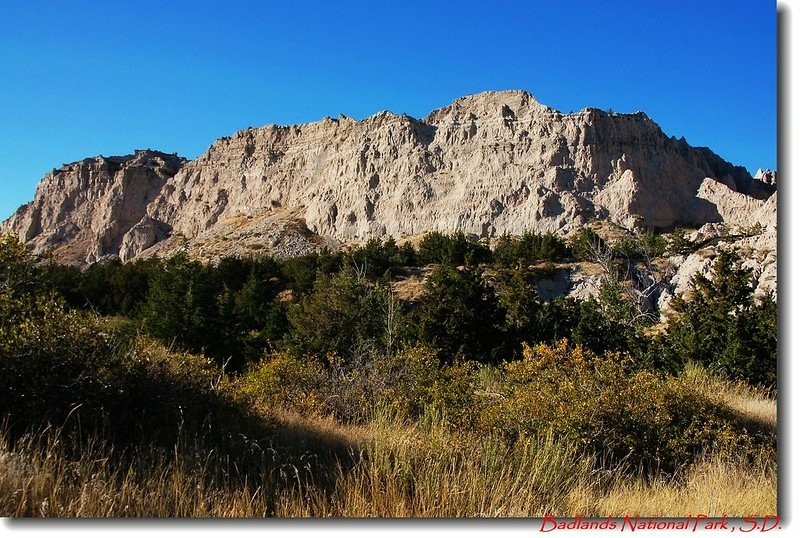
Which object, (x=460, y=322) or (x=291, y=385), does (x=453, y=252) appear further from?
(x=291, y=385)

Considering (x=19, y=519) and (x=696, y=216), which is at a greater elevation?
(x=696, y=216)

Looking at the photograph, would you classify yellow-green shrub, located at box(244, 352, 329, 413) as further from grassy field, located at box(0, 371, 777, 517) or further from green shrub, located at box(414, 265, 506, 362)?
green shrub, located at box(414, 265, 506, 362)

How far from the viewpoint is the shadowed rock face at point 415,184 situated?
48844mm

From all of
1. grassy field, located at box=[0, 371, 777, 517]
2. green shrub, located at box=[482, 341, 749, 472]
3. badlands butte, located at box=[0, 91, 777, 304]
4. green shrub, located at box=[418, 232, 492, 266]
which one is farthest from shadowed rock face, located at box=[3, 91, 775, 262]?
grassy field, located at box=[0, 371, 777, 517]

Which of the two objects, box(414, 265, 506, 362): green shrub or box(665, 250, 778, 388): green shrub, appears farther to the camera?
box(414, 265, 506, 362): green shrub

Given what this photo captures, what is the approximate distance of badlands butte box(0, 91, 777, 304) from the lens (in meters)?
48.3

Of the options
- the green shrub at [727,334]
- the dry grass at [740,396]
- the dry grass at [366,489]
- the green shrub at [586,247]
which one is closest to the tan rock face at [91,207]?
the green shrub at [586,247]

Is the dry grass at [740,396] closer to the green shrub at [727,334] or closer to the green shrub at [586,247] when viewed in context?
the green shrub at [727,334]

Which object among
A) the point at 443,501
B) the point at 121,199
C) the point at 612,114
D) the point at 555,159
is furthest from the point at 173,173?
the point at 443,501

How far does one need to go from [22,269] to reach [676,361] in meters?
12.3

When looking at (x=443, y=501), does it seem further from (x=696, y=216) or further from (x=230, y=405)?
(x=696, y=216)

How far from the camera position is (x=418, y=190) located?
5291cm

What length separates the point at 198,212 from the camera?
66.4m

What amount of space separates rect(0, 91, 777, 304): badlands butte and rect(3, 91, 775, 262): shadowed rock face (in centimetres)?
15
